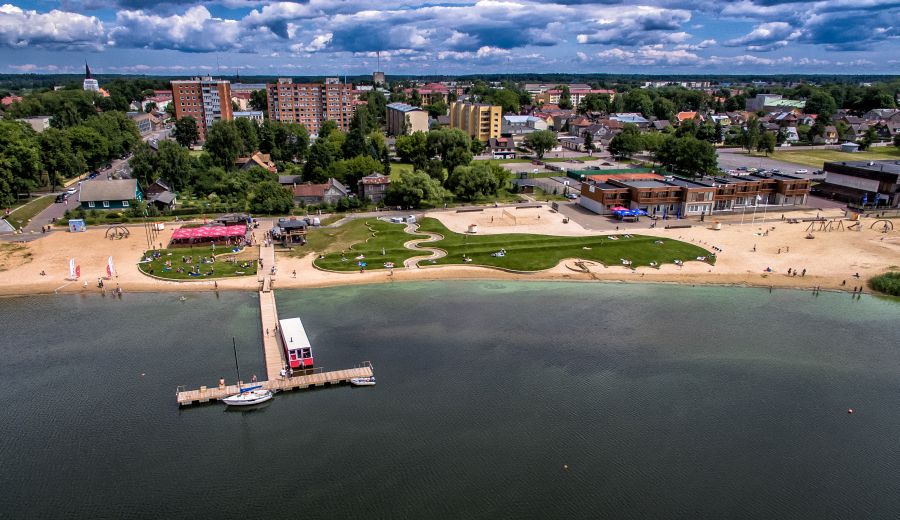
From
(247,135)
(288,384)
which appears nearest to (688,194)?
(288,384)

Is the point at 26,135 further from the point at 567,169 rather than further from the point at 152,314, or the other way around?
the point at 567,169

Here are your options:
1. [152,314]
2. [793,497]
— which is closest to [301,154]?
[152,314]

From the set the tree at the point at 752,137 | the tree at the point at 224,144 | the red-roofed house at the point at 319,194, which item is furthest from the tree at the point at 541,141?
the tree at the point at 224,144

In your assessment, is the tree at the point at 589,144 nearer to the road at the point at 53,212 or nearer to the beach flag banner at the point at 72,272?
the road at the point at 53,212

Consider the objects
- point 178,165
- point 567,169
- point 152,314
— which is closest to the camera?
point 152,314

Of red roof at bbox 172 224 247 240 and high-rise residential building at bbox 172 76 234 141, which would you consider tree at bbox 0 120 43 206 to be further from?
high-rise residential building at bbox 172 76 234 141

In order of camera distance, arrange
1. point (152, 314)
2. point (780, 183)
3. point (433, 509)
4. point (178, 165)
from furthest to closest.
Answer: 1. point (178, 165)
2. point (780, 183)
3. point (152, 314)
4. point (433, 509)
